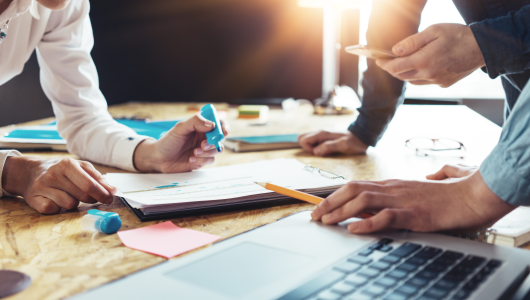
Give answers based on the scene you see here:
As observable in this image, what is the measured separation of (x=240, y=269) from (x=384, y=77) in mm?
949

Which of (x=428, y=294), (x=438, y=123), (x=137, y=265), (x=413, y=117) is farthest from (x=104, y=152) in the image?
(x=413, y=117)

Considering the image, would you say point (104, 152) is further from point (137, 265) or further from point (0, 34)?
point (137, 265)

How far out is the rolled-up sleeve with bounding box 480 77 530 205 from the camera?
505 millimetres

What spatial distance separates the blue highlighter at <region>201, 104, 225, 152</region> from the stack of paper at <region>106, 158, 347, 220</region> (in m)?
0.07

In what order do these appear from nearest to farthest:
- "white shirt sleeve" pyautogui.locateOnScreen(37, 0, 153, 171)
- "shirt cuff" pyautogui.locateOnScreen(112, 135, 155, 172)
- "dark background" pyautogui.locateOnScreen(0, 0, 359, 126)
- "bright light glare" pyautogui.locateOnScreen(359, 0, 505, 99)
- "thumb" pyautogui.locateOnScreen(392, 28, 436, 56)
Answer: "thumb" pyautogui.locateOnScreen(392, 28, 436, 56), "shirt cuff" pyautogui.locateOnScreen(112, 135, 155, 172), "white shirt sleeve" pyautogui.locateOnScreen(37, 0, 153, 171), "bright light glare" pyautogui.locateOnScreen(359, 0, 505, 99), "dark background" pyautogui.locateOnScreen(0, 0, 359, 126)

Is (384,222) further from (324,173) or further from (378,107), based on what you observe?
(378,107)

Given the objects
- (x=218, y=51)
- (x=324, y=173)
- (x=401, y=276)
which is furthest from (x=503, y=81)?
(x=218, y=51)

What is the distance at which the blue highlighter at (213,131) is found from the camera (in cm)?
93

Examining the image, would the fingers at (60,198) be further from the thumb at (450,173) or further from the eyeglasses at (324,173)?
the thumb at (450,173)

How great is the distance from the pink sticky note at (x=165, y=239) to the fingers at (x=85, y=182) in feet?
0.47

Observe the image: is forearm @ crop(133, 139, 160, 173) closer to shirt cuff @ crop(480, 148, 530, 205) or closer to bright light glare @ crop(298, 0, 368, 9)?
shirt cuff @ crop(480, 148, 530, 205)

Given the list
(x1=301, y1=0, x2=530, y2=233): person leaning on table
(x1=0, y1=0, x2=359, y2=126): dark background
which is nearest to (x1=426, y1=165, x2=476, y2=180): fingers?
(x1=301, y1=0, x2=530, y2=233): person leaning on table

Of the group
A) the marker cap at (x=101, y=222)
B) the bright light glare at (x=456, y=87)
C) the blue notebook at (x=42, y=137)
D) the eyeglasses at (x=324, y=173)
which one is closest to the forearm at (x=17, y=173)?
the marker cap at (x=101, y=222)

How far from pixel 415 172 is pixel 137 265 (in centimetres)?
69
